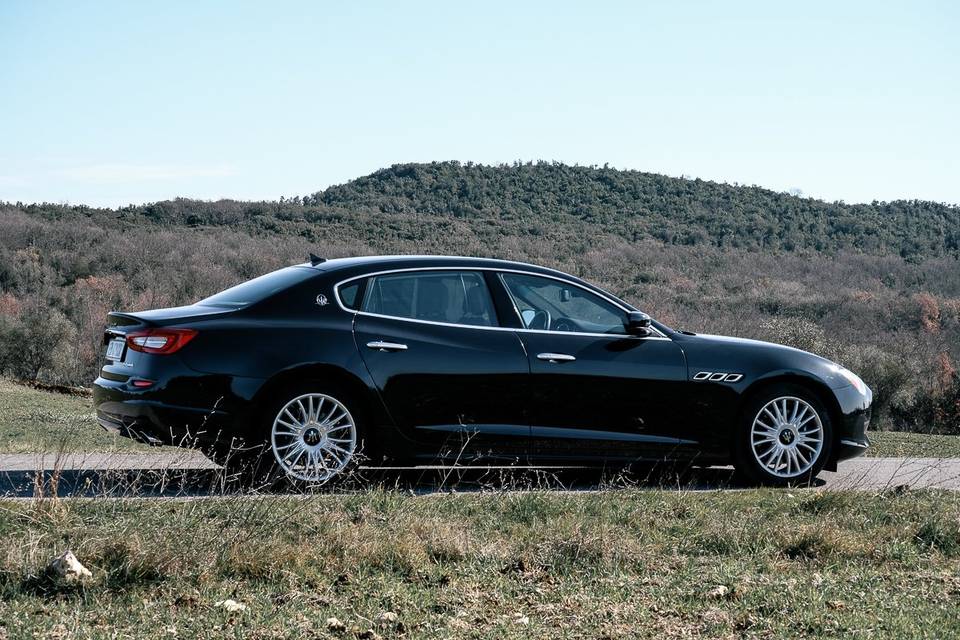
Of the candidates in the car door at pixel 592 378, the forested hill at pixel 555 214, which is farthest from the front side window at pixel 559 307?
the forested hill at pixel 555 214

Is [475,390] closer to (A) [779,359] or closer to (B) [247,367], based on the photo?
(B) [247,367]

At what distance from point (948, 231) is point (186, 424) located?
103635mm

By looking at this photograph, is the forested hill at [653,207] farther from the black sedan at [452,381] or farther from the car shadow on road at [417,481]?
the black sedan at [452,381]

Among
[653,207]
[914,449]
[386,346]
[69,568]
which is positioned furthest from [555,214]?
[69,568]

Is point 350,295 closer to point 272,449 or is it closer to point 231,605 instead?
point 272,449

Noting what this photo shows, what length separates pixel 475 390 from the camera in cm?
744

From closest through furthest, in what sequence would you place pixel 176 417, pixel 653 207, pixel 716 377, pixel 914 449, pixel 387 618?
pixel 387 618, pixel 176 417, pixel 716 377, pixel 914 449, pixel 653 207

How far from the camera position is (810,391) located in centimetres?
816

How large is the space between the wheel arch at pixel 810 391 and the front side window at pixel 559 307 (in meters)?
1.02

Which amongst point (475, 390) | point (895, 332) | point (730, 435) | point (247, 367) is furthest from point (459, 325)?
point (895, 332)

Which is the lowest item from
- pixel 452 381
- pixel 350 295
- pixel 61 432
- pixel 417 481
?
pixel 61 432

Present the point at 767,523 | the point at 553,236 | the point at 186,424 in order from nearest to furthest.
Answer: the point at 767,523
the point at 186,424
the point at 553,236

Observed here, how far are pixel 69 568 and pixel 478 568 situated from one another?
1816mm

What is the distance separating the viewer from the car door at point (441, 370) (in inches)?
A: 290
